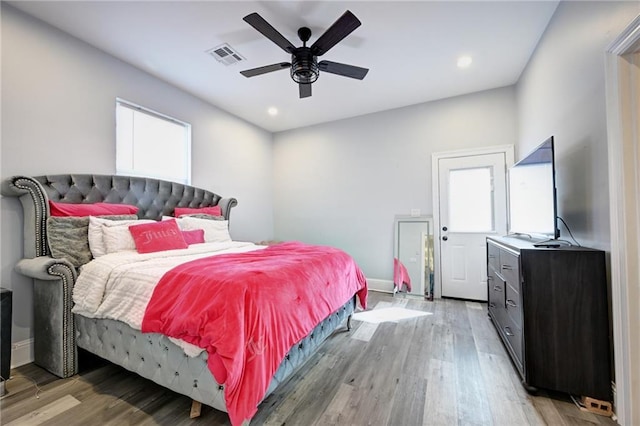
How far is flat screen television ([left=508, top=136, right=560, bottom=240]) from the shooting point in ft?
6.30

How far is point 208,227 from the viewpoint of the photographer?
3248 mm

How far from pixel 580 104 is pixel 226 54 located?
10.5ft

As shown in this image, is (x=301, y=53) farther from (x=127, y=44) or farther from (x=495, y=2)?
(x=127, y=44)

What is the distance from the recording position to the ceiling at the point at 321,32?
7.32 ft

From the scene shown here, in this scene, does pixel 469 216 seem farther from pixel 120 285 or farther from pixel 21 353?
pixel 21 353

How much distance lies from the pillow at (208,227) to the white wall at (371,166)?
1.91m

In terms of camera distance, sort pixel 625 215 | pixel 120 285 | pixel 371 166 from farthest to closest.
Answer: pixel 371 166 < pixel 120 285 < pixel 625 215

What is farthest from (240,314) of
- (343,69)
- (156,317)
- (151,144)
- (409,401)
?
(151,144)

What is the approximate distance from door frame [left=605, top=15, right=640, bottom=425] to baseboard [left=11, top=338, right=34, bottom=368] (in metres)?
4.17

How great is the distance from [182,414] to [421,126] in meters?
4.34

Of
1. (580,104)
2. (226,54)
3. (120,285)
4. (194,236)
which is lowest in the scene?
(120,285)

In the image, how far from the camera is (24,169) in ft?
7.36

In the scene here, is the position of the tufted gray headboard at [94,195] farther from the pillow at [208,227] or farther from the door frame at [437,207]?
the door frame at [437,207]

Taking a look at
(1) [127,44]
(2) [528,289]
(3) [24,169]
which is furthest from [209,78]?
(2) [528,289]
